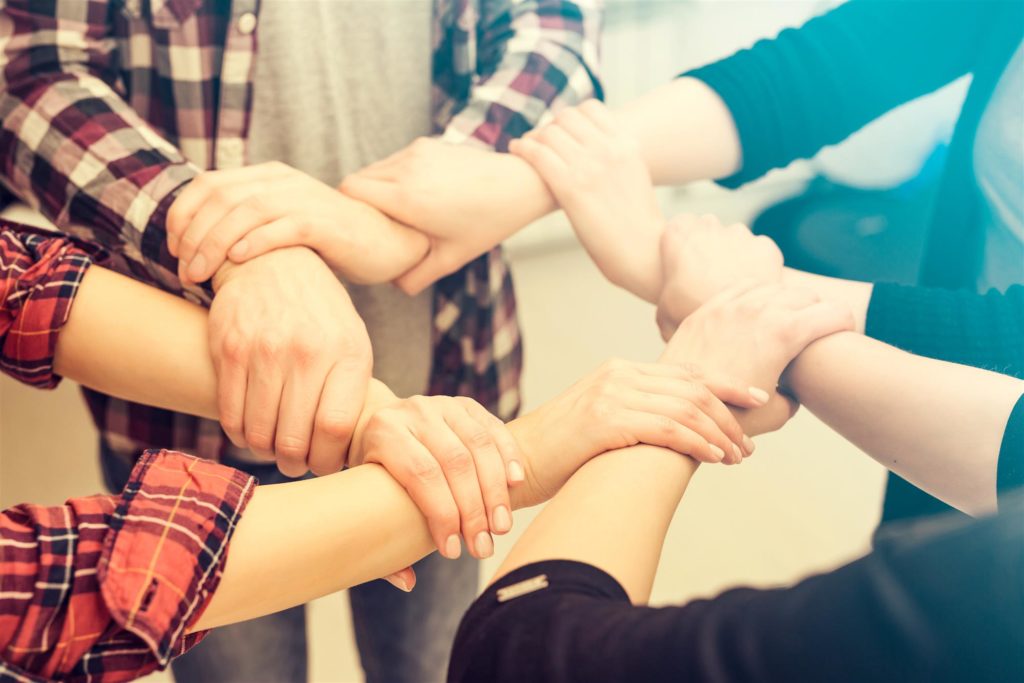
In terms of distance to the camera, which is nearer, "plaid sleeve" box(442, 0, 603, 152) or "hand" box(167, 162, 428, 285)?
"hand" box(167, 162, 428, 285)

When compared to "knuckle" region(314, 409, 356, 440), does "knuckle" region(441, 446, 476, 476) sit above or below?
above

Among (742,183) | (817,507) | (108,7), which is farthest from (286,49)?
(817,507)

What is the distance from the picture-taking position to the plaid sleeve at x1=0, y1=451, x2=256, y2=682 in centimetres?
44

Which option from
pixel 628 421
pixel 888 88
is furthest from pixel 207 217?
pixel 888 88

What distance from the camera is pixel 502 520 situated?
60 cm

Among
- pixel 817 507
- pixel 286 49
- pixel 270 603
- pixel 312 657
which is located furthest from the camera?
pixel 312 657

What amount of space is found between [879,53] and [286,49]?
511 millimetres

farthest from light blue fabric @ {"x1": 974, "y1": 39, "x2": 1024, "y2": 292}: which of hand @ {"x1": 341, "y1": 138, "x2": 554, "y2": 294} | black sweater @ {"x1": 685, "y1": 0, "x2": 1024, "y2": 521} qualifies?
hand @ {"x1": 341, "y1": 138, "x2": 554, "y2": 294}

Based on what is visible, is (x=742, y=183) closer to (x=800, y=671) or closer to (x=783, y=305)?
(x=783, y=305)

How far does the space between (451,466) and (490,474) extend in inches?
1.1

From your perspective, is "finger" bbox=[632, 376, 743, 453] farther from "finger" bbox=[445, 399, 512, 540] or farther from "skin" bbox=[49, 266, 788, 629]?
"finger" bbox=[445, 399, 512, 540]

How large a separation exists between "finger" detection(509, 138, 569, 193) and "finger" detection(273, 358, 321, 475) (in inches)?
10.8

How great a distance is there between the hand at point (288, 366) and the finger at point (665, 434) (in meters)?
0.20

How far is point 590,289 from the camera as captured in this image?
3.78ft
